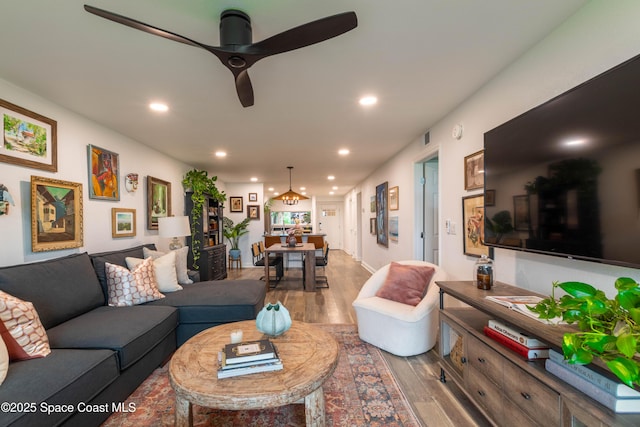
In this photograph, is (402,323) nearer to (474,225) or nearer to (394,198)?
(474,225)

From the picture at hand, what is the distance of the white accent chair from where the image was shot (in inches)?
95.0

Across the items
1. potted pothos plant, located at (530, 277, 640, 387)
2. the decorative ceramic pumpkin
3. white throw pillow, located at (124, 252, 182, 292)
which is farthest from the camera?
white throw pillow, located at (124, 252, 182, 292)

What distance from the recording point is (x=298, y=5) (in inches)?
55.7

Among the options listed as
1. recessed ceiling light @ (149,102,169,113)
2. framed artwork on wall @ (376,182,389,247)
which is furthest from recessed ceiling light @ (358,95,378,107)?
framed artwork on wall @ (376,182,389,247)

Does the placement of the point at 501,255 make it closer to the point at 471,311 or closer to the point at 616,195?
the point at 471,311

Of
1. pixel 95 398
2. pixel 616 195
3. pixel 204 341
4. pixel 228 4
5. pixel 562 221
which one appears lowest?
pixel 95 398

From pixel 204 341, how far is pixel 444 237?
8.20 ft

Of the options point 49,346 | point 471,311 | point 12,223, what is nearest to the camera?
point 49,346

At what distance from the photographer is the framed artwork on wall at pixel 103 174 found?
9.73ft

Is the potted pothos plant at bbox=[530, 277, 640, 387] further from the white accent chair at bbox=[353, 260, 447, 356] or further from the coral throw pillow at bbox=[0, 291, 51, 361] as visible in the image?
the coral throw pillow at bbox=[0, 291, 51, 361]

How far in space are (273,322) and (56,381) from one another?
1.09 m

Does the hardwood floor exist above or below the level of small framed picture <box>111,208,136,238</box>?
below

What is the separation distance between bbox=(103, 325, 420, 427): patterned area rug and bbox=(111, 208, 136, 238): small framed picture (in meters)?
1.89

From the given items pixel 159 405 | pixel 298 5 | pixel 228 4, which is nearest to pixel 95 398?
pixel 159 405
